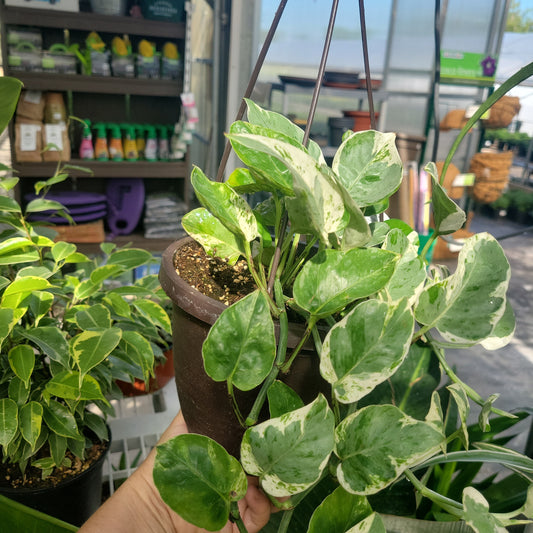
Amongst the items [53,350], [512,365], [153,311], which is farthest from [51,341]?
[512,365]

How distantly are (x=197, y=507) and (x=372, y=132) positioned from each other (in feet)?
1.00

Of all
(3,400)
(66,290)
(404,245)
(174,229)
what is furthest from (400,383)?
(174,229)

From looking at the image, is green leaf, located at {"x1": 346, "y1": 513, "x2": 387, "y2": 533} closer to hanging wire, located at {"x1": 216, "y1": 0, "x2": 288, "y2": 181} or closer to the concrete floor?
hanging wire, located at {"x1": 216, "y1": 0, "x2": 288, "y2": 181}

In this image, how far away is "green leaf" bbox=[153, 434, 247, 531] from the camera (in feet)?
1.05

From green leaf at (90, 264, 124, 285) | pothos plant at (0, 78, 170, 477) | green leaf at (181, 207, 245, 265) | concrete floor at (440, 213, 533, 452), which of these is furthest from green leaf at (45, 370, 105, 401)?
concrete floor at (440, 213, 533, 452)

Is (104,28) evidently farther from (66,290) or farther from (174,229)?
(66,290)

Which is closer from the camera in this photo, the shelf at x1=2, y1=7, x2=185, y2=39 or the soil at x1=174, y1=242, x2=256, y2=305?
the soil at x1=174, y1=242, x2=256, y2=305

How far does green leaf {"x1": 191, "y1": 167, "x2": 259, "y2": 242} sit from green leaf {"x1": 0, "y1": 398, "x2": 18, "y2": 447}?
557mm

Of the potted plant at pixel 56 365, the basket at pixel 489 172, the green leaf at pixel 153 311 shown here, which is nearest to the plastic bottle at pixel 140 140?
the potted plant at pixel 56 365

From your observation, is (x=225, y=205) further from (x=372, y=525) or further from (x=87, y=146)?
(x=87, y=146)

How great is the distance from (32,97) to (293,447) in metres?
2.32

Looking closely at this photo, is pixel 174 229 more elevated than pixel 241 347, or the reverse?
pixel 241 347

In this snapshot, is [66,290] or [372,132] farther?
[66,290]

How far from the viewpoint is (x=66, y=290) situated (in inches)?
39.6
